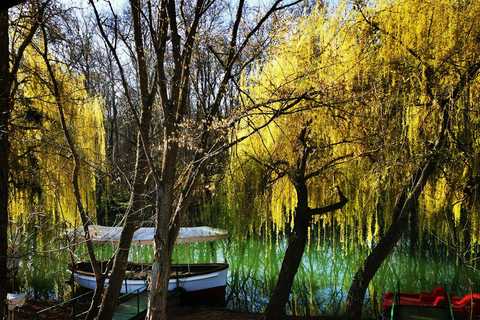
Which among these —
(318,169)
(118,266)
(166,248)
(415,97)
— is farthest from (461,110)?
(118,266)

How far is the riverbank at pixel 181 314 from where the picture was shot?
8.99 meters

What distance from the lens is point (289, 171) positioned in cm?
774

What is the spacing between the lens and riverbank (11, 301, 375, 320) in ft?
29.5

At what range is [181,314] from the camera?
10.2 metres

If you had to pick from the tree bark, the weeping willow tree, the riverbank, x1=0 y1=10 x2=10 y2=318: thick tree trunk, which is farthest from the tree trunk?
x1=0 y1=10 x2=10 y2=318: thick tree trunk

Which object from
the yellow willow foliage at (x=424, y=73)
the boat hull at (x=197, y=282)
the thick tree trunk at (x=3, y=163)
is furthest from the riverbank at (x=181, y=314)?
the thick tree trunk at (x=3, y=163)

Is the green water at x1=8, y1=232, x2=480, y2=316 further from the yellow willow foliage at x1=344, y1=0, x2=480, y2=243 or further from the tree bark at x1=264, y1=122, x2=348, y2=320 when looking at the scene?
the yellow willow foliage at x1=344, y1=0, x2=480, y2=243

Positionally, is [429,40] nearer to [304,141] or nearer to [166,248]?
[304,141]

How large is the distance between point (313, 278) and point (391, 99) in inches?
317

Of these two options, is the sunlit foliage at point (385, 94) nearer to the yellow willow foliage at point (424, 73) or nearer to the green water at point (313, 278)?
the yellow willow foliage at point (424, 73)

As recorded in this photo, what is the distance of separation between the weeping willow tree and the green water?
2.72 m

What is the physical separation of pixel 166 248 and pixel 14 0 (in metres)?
4.37

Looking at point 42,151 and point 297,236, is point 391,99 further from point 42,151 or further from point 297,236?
point 42,151

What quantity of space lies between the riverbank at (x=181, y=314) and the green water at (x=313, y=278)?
33.3 inches
